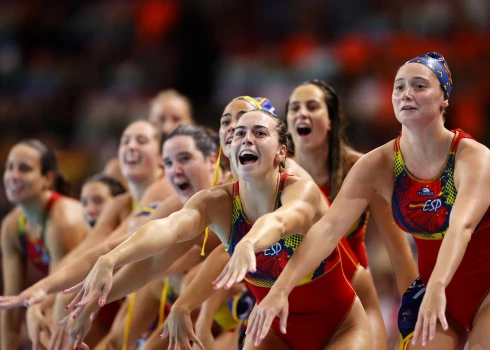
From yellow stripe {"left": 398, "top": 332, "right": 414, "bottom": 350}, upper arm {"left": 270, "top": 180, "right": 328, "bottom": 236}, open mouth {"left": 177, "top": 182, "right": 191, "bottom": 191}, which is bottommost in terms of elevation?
yellow stripe {"left": 398, "top": 332, "right": 414, "bottom": 350}

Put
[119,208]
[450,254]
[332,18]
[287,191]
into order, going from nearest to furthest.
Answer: [450,254]
[287,191]
[119,208]
[332,18]

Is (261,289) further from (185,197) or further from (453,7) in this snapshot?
(453,7)

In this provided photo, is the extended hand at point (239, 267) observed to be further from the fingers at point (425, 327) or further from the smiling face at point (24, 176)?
the smiling face at point (24, 176)

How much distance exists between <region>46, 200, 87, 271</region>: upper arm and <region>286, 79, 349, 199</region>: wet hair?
181 centimetres

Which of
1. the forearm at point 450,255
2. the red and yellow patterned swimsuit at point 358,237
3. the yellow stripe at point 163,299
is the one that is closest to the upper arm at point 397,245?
the red and yellow patterned swimsuit at point 358,237

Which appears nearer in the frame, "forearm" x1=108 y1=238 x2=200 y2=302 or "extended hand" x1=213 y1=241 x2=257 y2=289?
"extended hand" x1=213 y1=241 x2=257 y2=289

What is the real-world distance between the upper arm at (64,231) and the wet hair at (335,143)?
1.81 m

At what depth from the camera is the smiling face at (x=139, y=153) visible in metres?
5.77

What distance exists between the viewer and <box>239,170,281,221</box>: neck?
387cm

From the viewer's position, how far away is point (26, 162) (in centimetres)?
595

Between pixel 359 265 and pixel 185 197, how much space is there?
106cm

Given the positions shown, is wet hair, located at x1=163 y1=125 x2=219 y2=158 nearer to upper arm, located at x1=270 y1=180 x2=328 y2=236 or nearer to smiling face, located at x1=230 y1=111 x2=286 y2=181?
smiling face, located at x1=230 y1=111 x2=286 y2=181

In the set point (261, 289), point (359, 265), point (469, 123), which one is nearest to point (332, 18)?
point (469, 123)

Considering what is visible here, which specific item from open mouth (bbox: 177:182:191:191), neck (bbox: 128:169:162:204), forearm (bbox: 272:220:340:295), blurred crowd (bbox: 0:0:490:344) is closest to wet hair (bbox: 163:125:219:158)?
open mouth (bbox: 177:182:191:191)
